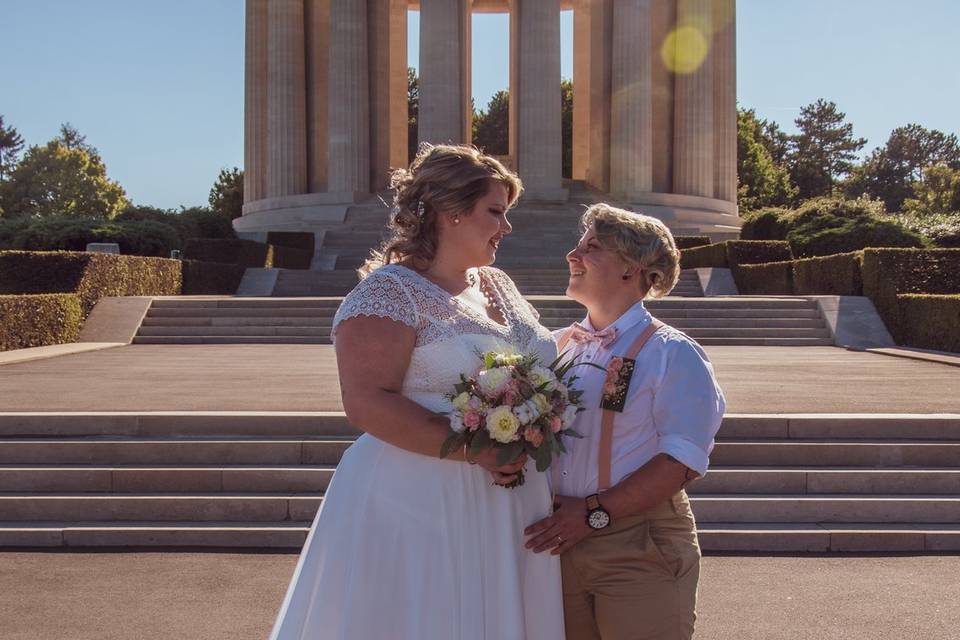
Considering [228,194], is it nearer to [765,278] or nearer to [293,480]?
[765,278]

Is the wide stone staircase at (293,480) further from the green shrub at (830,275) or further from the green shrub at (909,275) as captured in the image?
the green shrub at (830,275)

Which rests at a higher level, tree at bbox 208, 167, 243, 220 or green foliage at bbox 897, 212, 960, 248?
tree at bbox 208, 167, 243, 220

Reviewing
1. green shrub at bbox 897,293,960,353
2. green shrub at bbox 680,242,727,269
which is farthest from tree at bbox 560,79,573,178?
green shrub at bbox 897,293,960,353

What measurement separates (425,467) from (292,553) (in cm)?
514

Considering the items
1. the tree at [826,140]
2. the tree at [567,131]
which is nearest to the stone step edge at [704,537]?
the tree at [567,131]

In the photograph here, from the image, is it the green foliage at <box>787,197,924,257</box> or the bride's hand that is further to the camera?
the green foliage at <box>787,197,924,257</box>

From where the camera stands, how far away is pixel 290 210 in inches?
2025

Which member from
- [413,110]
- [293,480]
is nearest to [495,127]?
[413,110]

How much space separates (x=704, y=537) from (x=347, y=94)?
45387mm

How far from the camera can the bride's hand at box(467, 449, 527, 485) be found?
11.5ft

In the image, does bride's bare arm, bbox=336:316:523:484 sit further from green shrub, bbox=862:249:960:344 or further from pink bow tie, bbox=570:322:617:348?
green shrub, bbox=862:249:960:344

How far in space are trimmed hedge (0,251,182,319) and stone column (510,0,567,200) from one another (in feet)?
84.9

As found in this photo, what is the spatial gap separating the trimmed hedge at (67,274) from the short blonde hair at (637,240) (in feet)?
70.8

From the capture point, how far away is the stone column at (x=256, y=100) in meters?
55.9
